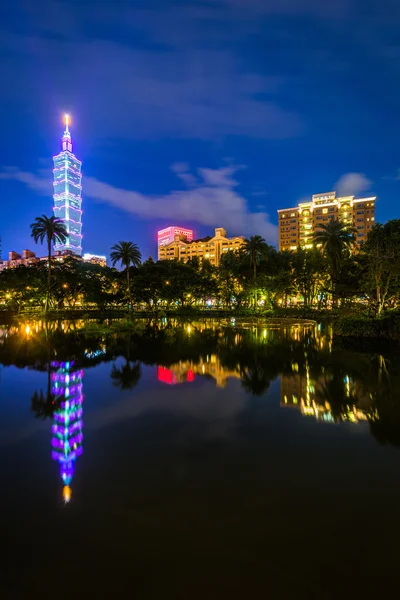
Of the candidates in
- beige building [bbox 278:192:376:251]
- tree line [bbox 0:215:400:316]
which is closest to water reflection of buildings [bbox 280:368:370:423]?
tree line [bbox 0:215:400:316]

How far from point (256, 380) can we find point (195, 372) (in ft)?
8.97

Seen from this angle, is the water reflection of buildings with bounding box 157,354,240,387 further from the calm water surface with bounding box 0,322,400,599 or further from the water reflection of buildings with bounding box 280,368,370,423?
the water reflection of buildings with bounding box 280,368,370,423

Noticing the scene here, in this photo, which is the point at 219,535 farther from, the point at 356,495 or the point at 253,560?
the point at 356,495

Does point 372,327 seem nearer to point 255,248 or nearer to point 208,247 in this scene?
point 255,248

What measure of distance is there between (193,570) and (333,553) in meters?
1.70

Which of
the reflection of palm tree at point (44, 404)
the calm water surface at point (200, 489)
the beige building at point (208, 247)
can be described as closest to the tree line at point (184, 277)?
the calm water surface at point (200, 489)

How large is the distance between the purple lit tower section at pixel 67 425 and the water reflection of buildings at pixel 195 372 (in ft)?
10.7

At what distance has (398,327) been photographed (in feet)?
78.3

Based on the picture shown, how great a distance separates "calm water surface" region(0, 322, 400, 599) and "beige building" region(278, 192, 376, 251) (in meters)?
143

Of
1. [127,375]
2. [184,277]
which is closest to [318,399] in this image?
[127,375]

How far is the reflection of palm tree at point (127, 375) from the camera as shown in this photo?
40.9ft

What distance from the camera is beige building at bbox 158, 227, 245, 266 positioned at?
17438cm

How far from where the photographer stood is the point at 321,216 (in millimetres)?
159000

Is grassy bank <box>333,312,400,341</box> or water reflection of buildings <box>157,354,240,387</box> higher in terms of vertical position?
grassy bank <box>333,312,400,341</box>
